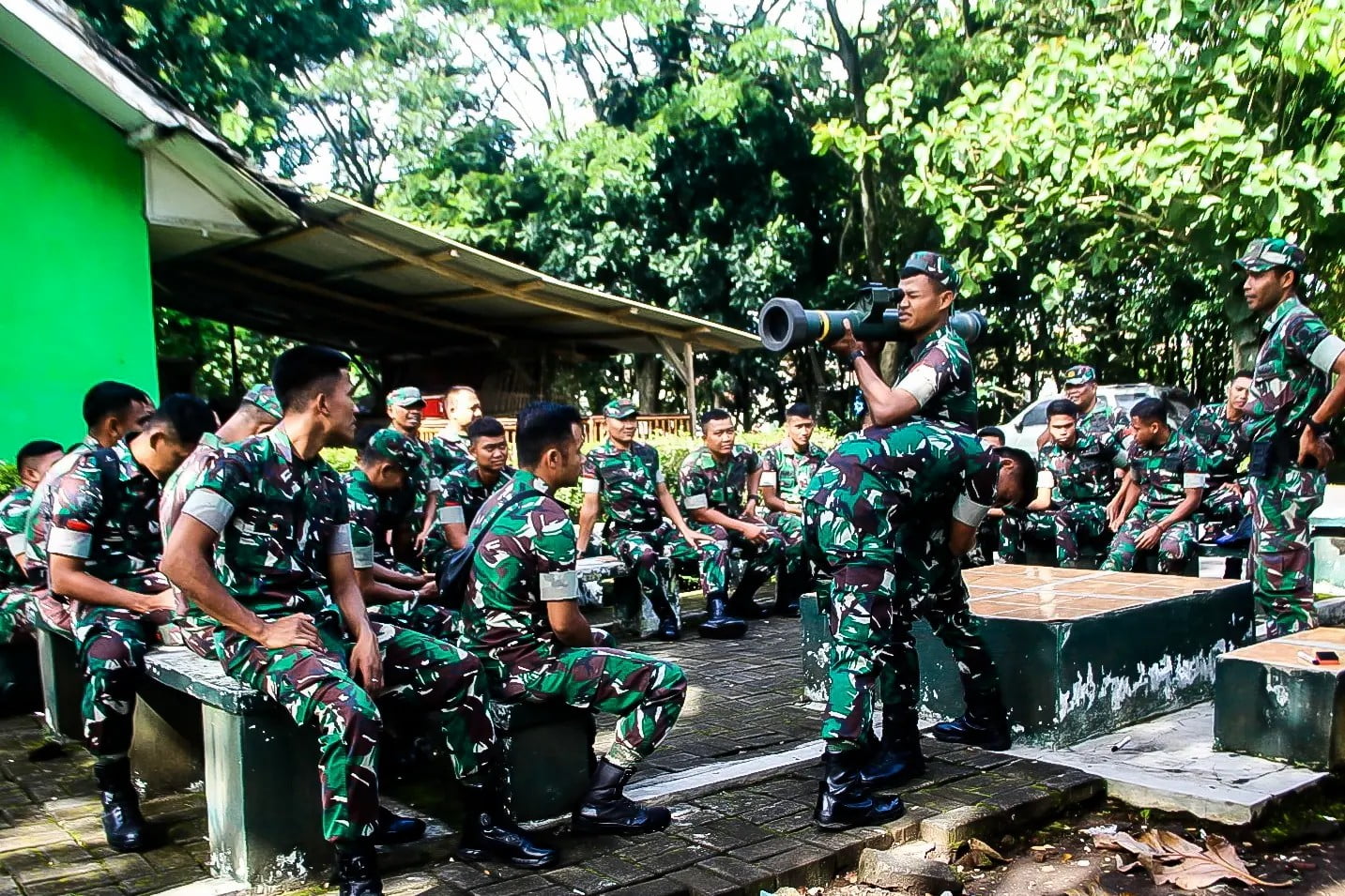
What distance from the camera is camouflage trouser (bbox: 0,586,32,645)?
5.54m

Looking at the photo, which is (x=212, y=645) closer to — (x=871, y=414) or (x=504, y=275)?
(x=871, y=414)

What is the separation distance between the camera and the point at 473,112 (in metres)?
22.2

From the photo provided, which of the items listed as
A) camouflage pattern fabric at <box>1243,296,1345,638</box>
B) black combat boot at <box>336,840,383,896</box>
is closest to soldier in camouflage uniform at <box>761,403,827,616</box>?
camouflage pattern fabric at <box>1243,296,1345,638</box>

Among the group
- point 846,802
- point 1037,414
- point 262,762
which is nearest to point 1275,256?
point 846,802

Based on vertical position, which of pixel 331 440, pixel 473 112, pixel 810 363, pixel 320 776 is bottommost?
pixel 320 776

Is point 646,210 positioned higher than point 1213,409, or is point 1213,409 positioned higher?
point 646,210

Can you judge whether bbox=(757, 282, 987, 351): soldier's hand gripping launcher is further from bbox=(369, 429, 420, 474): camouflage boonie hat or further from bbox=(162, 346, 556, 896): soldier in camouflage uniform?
bbox=(369, 429, 420, 474): camouflage boonie hat

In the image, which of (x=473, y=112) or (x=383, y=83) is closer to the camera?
(x=383, y=83)

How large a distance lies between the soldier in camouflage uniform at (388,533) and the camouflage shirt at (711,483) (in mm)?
2198

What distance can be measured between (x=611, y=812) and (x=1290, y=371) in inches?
154

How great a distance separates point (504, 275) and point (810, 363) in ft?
38.4

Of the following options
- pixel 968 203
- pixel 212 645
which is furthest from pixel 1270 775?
pixel 968 203

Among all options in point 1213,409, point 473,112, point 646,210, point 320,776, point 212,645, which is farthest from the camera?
point 473,112

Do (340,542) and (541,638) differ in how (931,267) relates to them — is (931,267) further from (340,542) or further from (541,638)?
(340,542)
